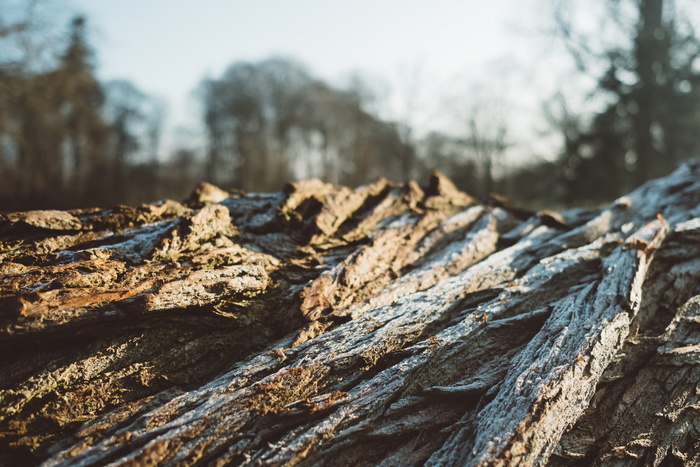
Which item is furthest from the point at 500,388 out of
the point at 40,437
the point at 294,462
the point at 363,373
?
the point at 40,437

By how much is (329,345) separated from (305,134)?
37.9 m

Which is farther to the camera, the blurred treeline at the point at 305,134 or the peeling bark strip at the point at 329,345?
the blurred treeline at the point at 305,134

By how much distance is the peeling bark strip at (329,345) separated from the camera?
2049mm

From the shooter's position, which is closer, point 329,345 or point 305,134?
point 329,345

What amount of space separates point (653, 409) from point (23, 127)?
29473mm

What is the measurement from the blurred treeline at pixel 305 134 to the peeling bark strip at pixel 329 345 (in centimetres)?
961

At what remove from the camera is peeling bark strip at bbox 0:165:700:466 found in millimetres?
2049

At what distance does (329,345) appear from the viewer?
259 cm

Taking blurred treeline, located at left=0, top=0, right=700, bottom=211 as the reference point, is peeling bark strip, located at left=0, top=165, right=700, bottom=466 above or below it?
below

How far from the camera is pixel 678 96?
14234 millimetres

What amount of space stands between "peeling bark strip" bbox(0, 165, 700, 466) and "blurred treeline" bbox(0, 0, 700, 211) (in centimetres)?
961

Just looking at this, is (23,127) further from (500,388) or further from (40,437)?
(500,388)

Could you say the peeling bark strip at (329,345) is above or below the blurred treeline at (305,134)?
below

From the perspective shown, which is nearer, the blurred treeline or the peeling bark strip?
the peeling bark strip
